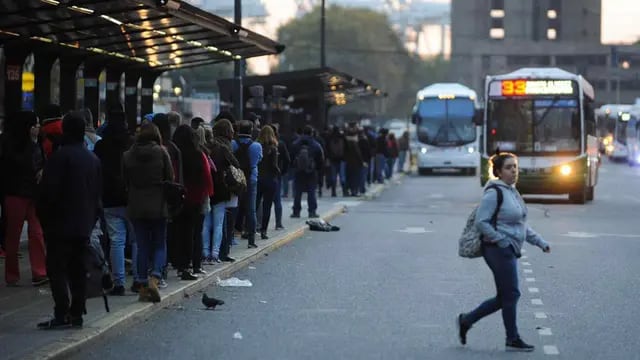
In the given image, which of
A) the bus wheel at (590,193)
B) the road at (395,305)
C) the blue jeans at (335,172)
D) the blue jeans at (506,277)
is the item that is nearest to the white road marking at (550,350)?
the road at (395,305)

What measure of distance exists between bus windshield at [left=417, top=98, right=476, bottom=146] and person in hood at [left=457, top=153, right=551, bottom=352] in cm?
4651

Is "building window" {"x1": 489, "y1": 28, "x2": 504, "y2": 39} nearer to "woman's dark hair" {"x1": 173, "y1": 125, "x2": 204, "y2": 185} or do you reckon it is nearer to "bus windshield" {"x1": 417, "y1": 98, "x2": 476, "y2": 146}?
"bus windshield" {"x1": 417, "y1": 98, "x2": 476, "y2": 146}

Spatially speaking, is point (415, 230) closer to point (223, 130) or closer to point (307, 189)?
point (307, 189)

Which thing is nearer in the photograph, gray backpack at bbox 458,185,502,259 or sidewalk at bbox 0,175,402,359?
sidewalk at bbox 0,175,402,359

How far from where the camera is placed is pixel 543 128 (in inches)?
1357

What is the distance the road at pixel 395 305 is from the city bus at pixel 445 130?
3281 centimetres

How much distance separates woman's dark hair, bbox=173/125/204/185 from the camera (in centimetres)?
1473

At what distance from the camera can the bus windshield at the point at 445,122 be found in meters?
57.4

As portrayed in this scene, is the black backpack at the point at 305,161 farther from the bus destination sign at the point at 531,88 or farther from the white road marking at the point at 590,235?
the bus destination sign at the point at 531,88

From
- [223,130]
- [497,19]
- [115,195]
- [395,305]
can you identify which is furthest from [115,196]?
[497,19]

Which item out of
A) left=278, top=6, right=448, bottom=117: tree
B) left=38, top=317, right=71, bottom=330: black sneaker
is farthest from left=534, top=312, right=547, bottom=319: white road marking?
left=278, top=6, right=448, bottom=117: tree

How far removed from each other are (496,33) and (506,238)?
396 feet

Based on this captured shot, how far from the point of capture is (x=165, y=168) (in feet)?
42.9

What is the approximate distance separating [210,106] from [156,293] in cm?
3801
